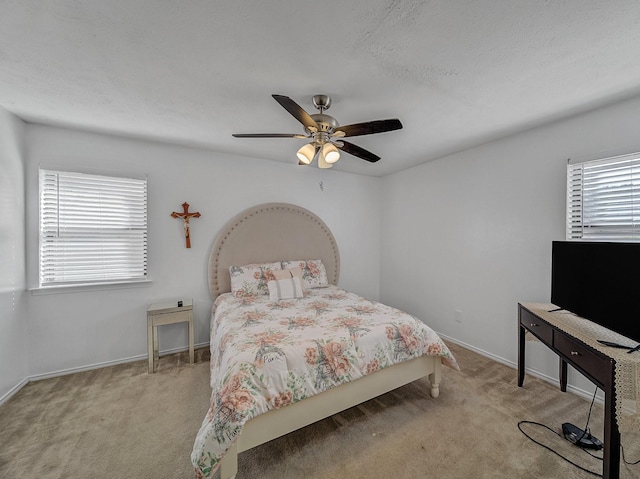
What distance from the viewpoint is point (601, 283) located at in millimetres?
1706

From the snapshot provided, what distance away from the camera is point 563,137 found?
7.64ft

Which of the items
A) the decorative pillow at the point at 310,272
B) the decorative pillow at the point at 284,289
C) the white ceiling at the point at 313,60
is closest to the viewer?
the white ceiling at the point at 313,60

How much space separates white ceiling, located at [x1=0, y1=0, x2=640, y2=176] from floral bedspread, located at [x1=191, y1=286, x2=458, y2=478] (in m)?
1.78

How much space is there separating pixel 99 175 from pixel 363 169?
3.34 metres

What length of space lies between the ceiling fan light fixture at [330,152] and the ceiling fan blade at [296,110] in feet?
0.53

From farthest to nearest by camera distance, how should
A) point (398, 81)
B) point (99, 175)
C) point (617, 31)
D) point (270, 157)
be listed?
point (270, 157)
point (99, 175)
point (398, 81)
point (617, 31)

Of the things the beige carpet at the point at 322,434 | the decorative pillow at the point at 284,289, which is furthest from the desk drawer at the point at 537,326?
the decorative pillow at the point at 284,289

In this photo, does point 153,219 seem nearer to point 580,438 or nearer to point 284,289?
point 284,289

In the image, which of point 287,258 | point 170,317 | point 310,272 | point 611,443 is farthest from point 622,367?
point 170,317

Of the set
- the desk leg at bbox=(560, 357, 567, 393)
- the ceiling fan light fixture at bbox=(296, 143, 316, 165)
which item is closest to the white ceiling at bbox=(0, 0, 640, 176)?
the ceiling fan light fixture at bbox=(296, 143, 316, 165)

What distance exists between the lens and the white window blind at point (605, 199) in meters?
1.97

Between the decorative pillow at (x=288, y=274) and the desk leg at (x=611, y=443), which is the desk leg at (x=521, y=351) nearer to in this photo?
the desk leg at (x=611, y=443)

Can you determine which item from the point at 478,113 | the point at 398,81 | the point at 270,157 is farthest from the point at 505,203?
the point at 270,157

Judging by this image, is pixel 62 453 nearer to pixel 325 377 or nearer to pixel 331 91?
pixel 325 377
